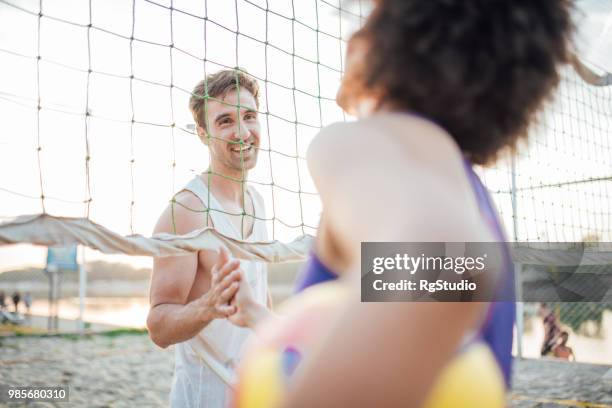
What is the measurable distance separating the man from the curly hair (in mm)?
1032

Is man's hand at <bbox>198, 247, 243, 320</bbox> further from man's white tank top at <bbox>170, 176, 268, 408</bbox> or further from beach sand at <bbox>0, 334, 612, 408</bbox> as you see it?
beach sand at <bbox>0, 334, 612, 408</bbox>

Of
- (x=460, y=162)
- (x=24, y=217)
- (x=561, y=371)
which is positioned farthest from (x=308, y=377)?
(x=561, y=371)

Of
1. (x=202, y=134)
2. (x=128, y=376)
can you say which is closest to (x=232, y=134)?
(x=202, y=134)

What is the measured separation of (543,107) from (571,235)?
339 centimetres

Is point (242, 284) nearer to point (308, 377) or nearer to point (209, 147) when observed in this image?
point (308, 377)

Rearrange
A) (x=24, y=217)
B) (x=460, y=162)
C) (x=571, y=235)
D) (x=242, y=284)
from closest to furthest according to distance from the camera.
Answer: (x=460, y=162) < (x=242, y=284) < (x=24, y=217) < (x=571, y=235)

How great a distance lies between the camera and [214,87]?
2352 mm

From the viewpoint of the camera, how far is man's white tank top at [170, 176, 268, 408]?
196 cm

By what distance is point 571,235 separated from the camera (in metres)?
3.63

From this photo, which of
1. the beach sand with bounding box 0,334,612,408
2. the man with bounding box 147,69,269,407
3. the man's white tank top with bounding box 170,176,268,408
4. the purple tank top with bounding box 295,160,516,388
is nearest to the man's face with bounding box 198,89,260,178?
the man with bounding box 147,69,269,407

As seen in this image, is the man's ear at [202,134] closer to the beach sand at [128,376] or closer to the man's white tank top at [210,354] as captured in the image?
the man's white tank top at [210,354]

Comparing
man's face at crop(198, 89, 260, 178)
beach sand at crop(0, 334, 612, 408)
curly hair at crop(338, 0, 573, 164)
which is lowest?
beach sand at crop(0, 334, 612, 408)

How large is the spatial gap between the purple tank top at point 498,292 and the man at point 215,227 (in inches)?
35.6

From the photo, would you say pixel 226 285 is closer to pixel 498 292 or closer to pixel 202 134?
pixel 498 292
